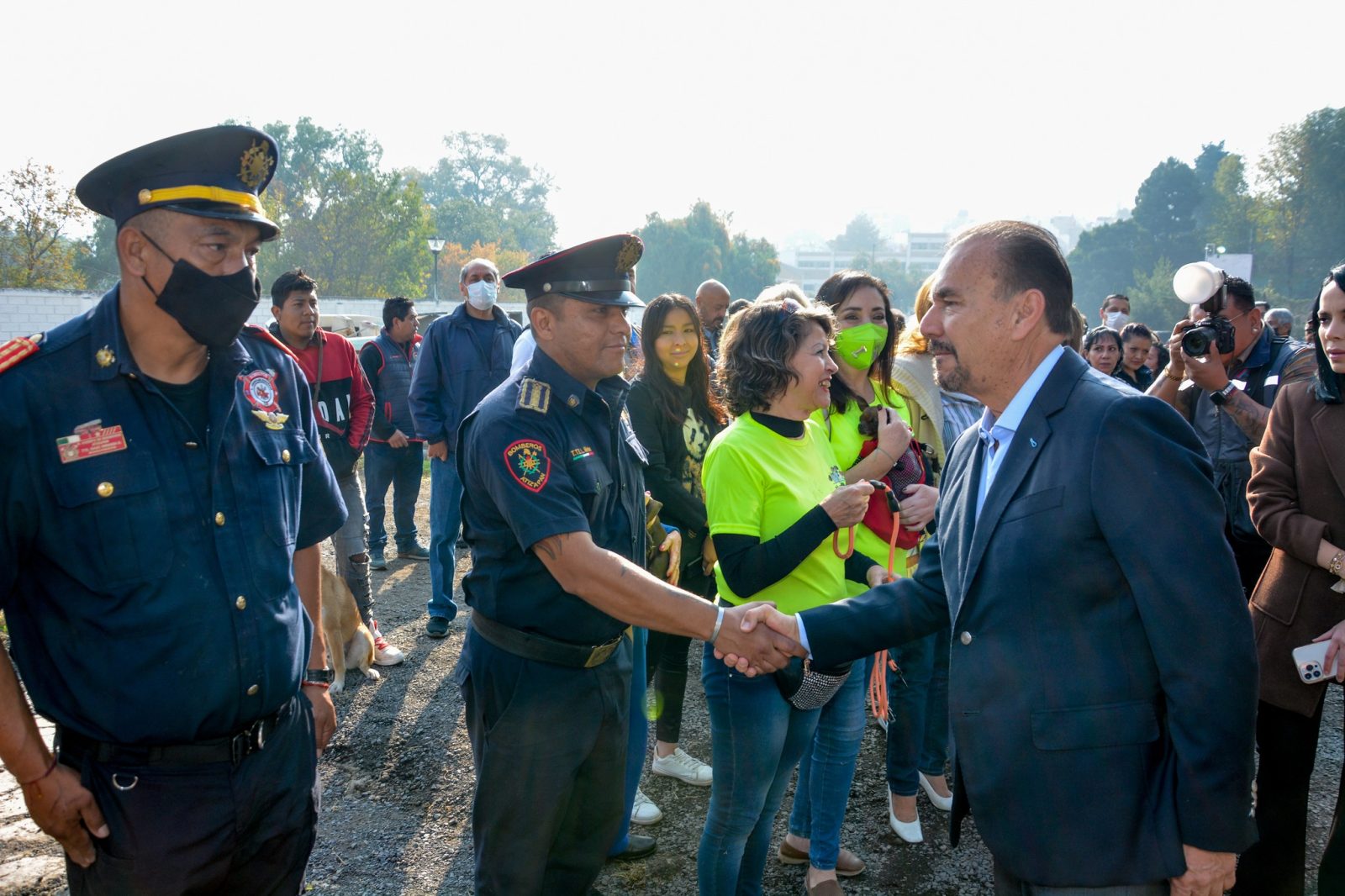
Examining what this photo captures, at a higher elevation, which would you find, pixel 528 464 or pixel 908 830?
pixel 528 464

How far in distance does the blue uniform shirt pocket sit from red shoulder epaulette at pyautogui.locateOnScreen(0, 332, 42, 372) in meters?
0.25

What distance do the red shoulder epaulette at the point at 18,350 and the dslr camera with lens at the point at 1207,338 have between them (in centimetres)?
421

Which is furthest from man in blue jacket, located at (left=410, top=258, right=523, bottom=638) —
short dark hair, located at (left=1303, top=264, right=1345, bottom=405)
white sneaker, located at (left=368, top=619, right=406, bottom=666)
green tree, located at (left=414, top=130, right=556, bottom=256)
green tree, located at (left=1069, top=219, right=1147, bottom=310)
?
green tree, located at (left=414, top=130, right=556, bottom=256)

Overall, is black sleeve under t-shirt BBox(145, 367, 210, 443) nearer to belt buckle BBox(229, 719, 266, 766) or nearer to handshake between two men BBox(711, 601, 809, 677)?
belt buckle BBox(229, 719, 266, 766)

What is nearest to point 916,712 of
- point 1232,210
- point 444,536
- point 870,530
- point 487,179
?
point 870,530

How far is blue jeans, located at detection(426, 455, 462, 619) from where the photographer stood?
20.3ft

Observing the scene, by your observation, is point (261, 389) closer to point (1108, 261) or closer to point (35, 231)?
point (35, 231)

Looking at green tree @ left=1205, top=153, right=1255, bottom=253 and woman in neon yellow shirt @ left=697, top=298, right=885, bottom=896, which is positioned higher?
green tree @ left=1205, top=153, right=1255, bottom=253

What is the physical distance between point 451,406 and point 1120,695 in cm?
565

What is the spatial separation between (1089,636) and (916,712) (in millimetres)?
2224

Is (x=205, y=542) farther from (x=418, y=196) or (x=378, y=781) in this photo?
(x=418, y=196)

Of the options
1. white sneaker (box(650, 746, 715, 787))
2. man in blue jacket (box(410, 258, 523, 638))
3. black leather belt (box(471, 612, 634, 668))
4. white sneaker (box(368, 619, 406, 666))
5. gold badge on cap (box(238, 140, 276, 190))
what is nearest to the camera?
gold badge on cap (box(238, 140, 276, 190))

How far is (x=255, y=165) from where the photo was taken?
2.32 m

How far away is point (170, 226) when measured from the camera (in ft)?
7.00
